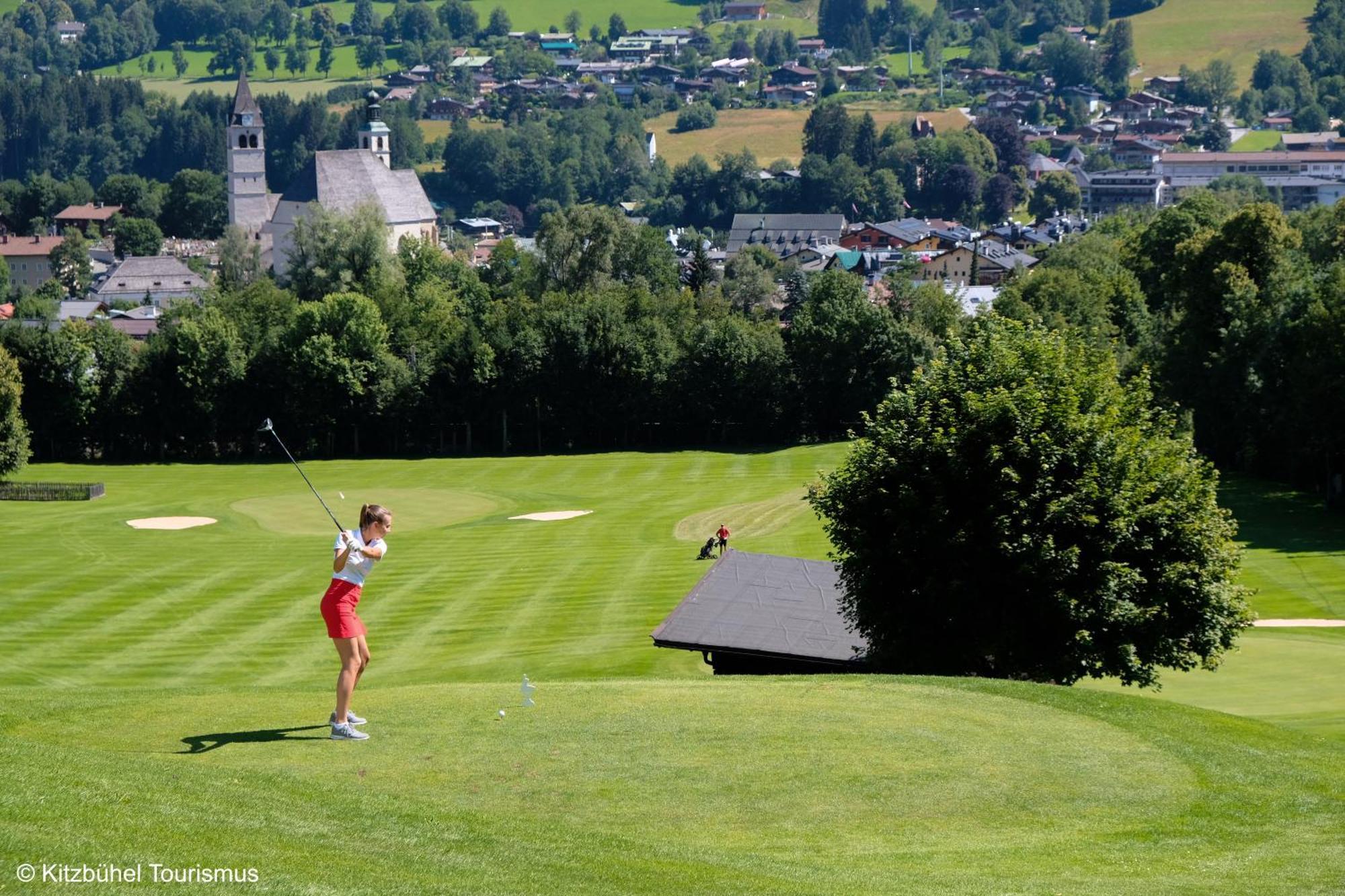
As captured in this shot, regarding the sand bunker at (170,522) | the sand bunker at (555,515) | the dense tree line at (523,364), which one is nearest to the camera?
the sand bunker at (170,522)

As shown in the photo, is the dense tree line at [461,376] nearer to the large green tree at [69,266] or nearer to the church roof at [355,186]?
the church roof at [355,186]

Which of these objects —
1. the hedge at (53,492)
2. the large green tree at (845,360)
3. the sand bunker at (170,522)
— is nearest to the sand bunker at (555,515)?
the sand bunker at (170,522)

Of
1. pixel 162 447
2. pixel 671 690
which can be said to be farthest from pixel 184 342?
pixel 671 690

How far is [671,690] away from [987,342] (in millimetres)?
14435

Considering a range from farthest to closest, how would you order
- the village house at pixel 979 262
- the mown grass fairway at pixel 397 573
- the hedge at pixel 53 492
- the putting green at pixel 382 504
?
the village house at pixel 979 262 < the hedge at pixel 53 492 < the putting green at pixel 382 504 < the mown grass fairway at pixel 397 573

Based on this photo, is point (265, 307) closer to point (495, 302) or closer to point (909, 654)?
point (495, 302)

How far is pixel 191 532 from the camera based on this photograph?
6366cm

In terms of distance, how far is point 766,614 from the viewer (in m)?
31.7

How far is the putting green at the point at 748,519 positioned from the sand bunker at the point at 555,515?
4746mm

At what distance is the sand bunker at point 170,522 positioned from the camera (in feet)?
214

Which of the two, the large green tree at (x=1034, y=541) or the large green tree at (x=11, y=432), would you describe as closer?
the large green tree at (x=1034, y=541)

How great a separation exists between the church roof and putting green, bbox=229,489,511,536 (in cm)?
9577

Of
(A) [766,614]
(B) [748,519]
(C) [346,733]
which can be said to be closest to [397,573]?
(B) [748,519]

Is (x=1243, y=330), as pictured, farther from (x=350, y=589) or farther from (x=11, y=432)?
(x=350, y=589)
